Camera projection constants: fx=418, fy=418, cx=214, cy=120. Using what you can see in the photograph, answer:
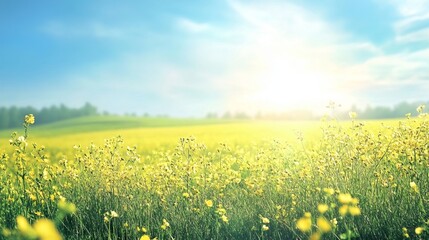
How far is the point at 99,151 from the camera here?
641 centimetres

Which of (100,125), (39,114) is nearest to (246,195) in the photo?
(100,125)

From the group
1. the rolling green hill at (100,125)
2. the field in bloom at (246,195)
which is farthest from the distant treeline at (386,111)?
the field in bloom at (246,195)

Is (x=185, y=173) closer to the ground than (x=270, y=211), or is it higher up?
higher up

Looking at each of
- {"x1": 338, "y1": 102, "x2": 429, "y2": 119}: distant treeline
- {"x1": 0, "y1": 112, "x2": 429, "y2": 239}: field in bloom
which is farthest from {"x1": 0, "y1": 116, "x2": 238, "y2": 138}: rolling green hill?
{"x1": 0, "y1": 112, "x2": 429, "y2": 239}: field in bloom

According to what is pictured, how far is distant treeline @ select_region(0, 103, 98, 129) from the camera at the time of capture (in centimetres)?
11900

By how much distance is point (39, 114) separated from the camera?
4865 inches

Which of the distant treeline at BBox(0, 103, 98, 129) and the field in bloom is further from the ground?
the distant treeline at BBox(0, 103, 98, 129)

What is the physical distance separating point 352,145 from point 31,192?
5015 millimetres

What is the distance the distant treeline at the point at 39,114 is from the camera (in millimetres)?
119000

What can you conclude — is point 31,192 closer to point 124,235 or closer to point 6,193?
point 6,193

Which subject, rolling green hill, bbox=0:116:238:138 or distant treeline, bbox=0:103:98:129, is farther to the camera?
distant treeline, bbox=0:103:98:129

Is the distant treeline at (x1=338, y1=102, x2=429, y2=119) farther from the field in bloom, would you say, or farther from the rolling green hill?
the field in bloom

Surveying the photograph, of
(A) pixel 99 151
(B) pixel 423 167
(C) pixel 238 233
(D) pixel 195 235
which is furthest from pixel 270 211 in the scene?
(A) pixel 99 151

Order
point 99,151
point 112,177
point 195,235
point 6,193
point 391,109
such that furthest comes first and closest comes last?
point 391,109, point 6,193, point 99,151, point 112,177, point 195,235
